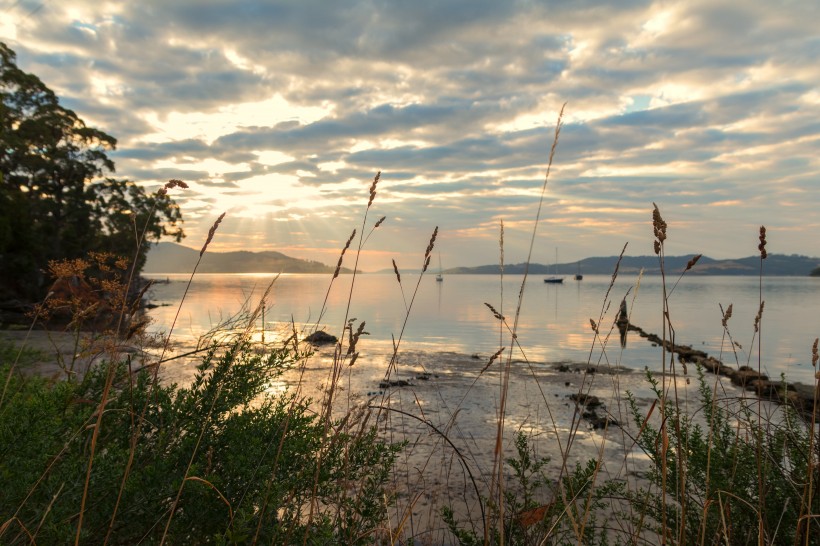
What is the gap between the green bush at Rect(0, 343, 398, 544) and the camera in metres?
2.36

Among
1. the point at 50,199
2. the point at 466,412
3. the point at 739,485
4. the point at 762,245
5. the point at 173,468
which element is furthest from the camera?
the point at 50,199

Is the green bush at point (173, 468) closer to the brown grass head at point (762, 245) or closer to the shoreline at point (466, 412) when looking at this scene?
the shoreline at point (466, 412)

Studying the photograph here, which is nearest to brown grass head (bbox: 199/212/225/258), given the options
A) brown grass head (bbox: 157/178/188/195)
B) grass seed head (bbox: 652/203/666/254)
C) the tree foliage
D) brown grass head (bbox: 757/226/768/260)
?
brown grass head (bbox: 157/178/188/195)

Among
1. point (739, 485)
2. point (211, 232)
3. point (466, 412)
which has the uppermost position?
point (211, 232)

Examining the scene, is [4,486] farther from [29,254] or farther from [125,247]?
[125,247]

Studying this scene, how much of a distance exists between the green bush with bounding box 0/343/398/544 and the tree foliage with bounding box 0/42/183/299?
92.1ft

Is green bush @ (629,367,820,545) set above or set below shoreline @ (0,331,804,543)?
above

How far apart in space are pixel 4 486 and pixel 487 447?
734 centimetres

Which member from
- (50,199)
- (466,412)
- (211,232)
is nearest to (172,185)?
(211,232)

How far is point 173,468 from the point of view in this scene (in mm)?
2875

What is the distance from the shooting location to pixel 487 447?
28.7 feet

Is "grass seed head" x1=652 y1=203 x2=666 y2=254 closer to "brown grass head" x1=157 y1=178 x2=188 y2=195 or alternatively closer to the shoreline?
the shoreline

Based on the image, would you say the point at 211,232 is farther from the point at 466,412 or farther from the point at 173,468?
the point at 466,412

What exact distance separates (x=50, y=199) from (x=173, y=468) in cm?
3580
